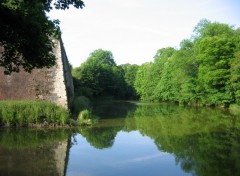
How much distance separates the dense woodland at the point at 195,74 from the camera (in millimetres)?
42062

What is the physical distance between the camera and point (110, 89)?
8275cm

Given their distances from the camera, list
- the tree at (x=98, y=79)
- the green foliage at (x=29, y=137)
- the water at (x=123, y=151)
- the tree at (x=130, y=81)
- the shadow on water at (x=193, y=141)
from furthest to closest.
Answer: the tree at (x=130, y=81) < the tree at (x=98, y=79) < the green foliage at (x=29, y=137) < the shadow on water at (x=193, y=141) < the water at (x=123, y=151)

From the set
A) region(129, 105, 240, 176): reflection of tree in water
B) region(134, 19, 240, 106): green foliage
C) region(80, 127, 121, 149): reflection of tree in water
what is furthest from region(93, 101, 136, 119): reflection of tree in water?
region(134, 19, 240, 106): green foliage

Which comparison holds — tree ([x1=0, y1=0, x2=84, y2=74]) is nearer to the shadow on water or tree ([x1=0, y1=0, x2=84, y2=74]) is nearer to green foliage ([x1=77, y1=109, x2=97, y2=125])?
the shadow on water

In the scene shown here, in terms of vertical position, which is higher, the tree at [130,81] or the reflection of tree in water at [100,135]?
the tree at [130,81]

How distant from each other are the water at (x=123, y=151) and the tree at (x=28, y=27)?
4.03 meters

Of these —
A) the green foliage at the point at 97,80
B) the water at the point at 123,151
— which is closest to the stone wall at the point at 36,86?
the water at the point at 123,151

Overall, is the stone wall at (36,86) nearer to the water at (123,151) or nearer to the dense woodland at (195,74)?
the water at (123,151)

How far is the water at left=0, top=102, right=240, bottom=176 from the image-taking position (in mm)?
12258

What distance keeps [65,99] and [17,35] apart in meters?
14.3

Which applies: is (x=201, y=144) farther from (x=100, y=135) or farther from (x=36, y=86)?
(x=36, y=86)

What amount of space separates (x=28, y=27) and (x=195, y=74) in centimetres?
4419

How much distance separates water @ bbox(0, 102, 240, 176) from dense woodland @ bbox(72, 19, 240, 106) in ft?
66.0

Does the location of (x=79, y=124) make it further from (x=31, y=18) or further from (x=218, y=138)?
(x=31, y=18)
